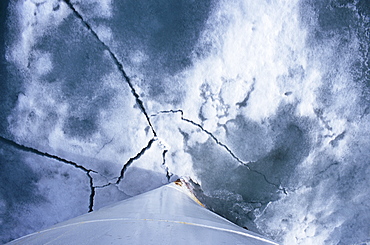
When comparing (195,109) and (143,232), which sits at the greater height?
(195,109)

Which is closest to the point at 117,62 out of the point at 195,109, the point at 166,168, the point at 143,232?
the point at 195,109

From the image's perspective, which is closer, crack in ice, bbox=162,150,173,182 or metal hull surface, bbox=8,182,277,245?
metal hull surface, bbox=8,182,277,245

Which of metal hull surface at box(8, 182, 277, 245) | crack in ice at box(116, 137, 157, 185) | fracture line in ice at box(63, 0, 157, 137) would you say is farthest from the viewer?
crack in ice at box(116, 137, 157, 185)

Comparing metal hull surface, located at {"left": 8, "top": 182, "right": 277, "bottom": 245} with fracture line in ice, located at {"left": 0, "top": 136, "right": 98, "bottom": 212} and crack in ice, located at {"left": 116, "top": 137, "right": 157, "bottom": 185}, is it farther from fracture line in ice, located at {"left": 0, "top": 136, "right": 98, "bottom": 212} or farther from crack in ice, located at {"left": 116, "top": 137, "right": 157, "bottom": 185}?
fracture line in ice, located at {"left": 0, "top": 136, "right": 98, "bottom": 212}

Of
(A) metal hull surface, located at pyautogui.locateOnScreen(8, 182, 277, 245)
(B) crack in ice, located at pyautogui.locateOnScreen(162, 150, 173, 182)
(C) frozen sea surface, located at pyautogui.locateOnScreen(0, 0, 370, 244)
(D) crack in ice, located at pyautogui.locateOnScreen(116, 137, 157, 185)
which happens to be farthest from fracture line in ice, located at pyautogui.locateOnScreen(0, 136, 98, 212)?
(A) metal hull surface, located at pyautogui.locateOnScreen(8, 182, 277, 245)

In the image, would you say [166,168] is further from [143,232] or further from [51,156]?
[143,232]

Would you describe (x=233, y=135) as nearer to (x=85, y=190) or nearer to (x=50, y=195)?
(x=85, y=190)

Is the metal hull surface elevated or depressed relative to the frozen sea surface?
depressed

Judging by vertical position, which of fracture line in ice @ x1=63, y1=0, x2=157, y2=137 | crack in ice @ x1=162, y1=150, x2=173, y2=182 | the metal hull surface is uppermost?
fracture line in ice @ x1=63, y1=0, x2=157, y2=137
